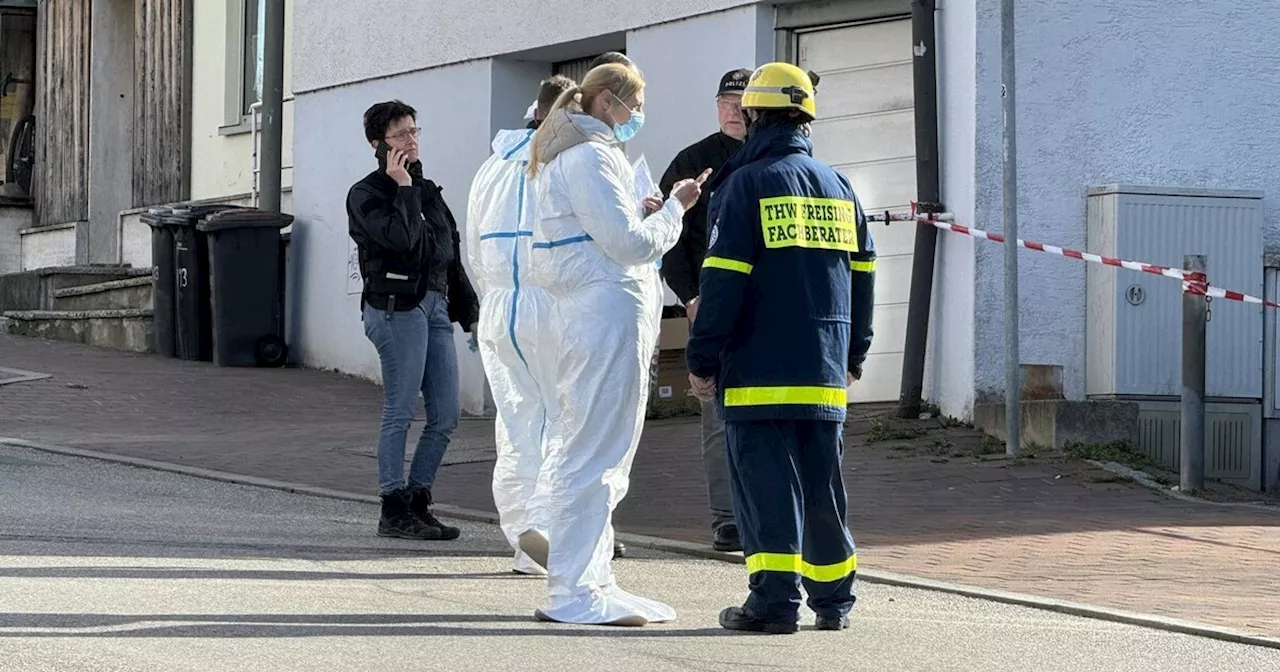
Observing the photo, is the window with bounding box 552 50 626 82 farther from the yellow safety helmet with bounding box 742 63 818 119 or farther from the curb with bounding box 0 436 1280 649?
the yellow safety helmet with bounding box 742 63 818 119

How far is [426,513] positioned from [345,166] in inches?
375

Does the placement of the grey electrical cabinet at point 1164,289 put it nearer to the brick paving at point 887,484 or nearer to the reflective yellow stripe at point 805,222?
the brick paving at point 887,484

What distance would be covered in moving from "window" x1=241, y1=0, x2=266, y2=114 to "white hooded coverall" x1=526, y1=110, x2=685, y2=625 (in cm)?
1515

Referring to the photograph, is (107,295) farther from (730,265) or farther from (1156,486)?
(730,265)

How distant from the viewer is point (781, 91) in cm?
704

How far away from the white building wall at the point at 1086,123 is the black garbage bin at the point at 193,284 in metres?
7.88

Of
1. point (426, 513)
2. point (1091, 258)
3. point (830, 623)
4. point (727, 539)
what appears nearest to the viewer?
point (830, 623)


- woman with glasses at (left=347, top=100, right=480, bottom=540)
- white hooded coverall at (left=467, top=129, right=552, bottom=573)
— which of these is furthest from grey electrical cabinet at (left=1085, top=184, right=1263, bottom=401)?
white hooded coverall at (left=467, top=129, right=552, bottom=573)

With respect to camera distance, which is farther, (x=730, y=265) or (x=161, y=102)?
(x=161, y=102)

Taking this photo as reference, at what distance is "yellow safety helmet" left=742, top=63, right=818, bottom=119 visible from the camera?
7.04m

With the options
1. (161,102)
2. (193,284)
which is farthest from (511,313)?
(161,102)

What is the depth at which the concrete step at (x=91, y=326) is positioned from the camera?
19828 mm

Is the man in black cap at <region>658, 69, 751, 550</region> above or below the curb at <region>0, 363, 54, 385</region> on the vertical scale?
above

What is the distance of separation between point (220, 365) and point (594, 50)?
14.7ft
